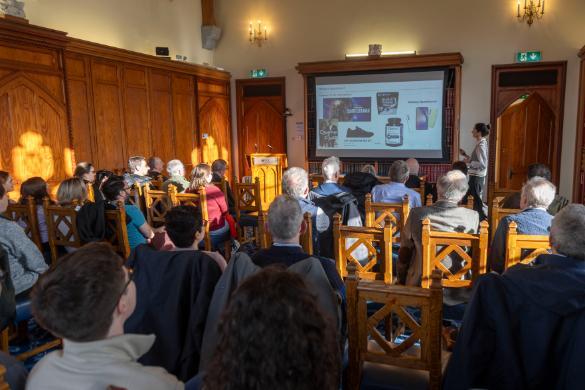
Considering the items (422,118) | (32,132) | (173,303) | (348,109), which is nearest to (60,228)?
(173,303)

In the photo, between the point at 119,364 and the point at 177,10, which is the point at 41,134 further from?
the point at 119,364

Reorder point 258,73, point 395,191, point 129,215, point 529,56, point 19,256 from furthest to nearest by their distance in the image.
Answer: point 258,73, point 529,56, point 395,191, point 129,215, point 19,256

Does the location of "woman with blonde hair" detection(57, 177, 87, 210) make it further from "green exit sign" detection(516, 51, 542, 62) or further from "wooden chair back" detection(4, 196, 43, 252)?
"green exit sign" detection(516, 51, 542, 62)

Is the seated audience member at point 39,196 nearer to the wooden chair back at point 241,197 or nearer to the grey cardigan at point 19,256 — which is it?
the grey cardigan at point 19,256

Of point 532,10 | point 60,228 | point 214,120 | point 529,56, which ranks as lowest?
point 60,228

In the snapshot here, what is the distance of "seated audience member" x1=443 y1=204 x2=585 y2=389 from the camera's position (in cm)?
172

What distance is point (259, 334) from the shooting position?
0.94 metres

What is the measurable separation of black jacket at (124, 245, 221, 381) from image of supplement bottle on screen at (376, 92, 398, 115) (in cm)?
720

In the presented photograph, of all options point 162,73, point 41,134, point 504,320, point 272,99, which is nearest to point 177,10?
point 162,73

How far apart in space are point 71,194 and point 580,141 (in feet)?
24.7

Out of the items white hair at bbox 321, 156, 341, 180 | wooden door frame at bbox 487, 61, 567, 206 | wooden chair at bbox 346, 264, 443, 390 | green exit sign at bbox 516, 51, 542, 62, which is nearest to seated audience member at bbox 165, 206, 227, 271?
wooden chair at bbox 346, 264, 443, 390

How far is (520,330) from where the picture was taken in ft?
5.88

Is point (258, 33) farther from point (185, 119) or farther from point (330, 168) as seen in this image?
point (330, 168)

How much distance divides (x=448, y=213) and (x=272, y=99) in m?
7.27
